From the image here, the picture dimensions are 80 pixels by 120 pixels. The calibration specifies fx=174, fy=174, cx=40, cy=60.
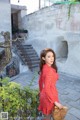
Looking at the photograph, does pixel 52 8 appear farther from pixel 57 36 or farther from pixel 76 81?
pixel 76 81

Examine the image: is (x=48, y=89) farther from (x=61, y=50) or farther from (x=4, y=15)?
(x=4, y=15)

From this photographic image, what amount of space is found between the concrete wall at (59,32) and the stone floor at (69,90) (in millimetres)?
762

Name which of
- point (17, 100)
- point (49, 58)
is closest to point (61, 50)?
point (49, 58)

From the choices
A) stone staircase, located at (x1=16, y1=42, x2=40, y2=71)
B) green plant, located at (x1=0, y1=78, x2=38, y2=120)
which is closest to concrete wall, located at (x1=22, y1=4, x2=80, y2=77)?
stone staircase, located at (x1=16, y1=42, x2=40, y2=71)

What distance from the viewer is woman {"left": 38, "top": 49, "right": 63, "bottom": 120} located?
110 inches

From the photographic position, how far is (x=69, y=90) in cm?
670

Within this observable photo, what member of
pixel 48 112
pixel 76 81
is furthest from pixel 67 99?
pixel 48 112

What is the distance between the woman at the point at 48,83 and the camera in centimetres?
279

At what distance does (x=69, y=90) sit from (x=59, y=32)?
3.64 meters

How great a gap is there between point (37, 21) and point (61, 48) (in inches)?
87.4

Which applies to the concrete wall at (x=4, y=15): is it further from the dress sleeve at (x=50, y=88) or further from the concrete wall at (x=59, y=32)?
the dress sleeve at (x=50, y=88)

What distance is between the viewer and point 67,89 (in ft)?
22.4

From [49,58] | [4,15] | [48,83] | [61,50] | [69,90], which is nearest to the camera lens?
[48,83]

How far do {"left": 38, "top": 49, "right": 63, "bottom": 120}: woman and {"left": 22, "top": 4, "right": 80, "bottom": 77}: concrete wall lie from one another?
574 cm
